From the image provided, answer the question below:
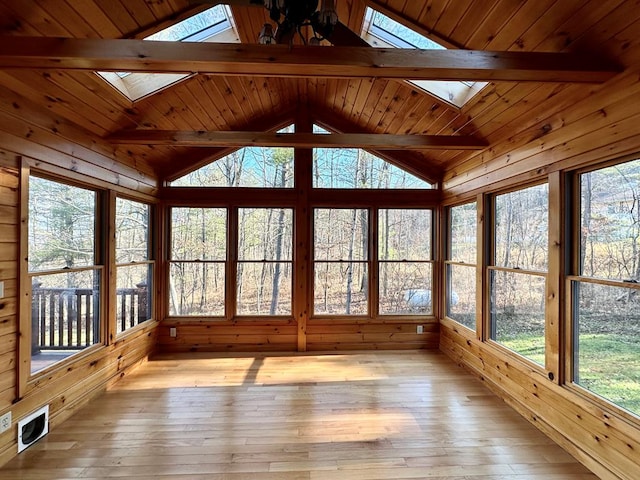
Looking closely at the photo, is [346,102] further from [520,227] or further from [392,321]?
[392,321]

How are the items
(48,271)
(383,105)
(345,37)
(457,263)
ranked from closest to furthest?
1. (345,37)
2. (48,271)
3. (383,105)
4. (457,263)

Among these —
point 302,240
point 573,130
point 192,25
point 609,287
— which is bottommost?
point 609,287

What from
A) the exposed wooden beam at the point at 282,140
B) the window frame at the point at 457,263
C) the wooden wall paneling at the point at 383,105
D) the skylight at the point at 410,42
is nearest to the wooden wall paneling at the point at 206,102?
the exposed wooden beam at the point at 282,140

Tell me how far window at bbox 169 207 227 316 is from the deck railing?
0.96m

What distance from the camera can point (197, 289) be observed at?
485 cm

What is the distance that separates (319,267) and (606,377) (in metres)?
3.31

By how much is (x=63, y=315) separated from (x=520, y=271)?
4.29 metres

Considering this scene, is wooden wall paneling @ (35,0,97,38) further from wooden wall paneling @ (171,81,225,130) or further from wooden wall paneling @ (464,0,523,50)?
wooden wall paneling @ (464,0,523,50)

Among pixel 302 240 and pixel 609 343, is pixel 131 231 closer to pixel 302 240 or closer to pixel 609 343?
pixel 302 240

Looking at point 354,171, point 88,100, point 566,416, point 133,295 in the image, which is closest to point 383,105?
point 354,171

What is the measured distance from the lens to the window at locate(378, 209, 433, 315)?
4.94 meters

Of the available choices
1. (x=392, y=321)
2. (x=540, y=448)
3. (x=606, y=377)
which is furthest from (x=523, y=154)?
(x=392, y=321)

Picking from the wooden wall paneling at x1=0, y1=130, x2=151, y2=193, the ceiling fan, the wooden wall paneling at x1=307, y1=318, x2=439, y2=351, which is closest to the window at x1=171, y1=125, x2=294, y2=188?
the wooden wall paneling at x1=0, y1=130, x2=151, y2=193

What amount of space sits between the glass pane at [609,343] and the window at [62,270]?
4.24 meters
